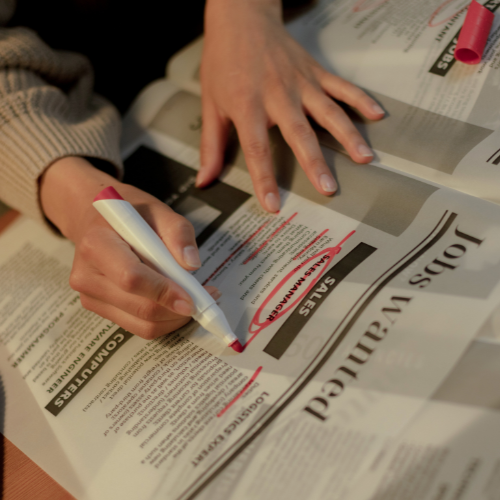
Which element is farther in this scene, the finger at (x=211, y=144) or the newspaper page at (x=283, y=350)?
the finger at (x=211, y=144)

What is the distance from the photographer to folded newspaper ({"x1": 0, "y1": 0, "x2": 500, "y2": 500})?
10.4 inches

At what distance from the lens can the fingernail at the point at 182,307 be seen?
307mm

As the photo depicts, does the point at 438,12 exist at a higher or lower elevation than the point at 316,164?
higher

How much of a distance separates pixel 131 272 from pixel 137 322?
2.5 inches

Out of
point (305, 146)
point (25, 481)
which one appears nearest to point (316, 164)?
point (305, 146)

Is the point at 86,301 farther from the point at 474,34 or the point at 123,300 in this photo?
the point at 474,34

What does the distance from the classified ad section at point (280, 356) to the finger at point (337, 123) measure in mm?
60

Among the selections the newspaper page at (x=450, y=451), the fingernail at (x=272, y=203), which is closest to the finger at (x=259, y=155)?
the fingernail at (x=272, y=203)

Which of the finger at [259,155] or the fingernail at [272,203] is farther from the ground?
the finger at [259,155]

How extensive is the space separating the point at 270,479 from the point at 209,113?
15.9 inches

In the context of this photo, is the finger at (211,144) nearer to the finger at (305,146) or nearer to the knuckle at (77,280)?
the finger at (305,146)

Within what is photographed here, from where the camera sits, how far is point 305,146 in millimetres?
426

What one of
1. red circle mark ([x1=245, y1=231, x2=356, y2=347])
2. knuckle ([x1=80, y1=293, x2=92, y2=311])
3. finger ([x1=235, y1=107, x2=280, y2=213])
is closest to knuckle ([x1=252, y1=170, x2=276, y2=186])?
finger ([x1=235, y1=107, x2=280, y2=213])

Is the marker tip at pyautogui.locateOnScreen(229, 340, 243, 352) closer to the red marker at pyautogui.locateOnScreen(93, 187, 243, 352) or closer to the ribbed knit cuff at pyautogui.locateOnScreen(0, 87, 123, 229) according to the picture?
the red marker at pyautogui.locateOnScreen(93, 187, 243, 352)
